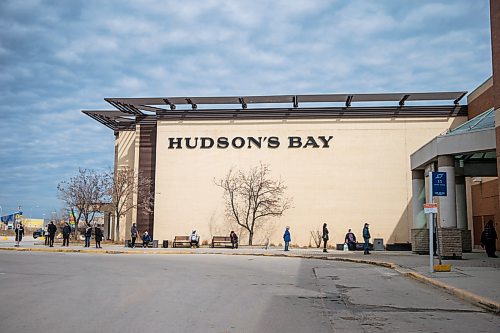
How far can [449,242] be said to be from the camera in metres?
23.1

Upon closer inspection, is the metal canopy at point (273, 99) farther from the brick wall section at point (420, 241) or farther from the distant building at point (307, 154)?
the brick wall section at point (420, 241)

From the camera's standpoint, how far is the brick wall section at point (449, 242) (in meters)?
23.0

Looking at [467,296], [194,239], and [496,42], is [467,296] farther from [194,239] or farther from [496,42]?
[194,239]

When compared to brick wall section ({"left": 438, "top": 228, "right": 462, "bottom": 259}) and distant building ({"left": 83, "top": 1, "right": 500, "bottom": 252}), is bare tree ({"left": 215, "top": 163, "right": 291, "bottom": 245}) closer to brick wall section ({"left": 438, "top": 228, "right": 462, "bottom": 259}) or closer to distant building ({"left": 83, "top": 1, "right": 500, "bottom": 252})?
distant building ({"left": 83, "top": 1, "right": 500, "bottom": 252})

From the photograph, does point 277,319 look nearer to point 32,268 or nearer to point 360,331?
point 360,331

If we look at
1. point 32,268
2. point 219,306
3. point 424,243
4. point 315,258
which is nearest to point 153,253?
point 315,258

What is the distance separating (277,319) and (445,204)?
55.0 ft

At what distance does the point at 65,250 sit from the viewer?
32.2 meters

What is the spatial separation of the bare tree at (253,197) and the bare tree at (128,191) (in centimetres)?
591

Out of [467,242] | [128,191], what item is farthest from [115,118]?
[467,242]

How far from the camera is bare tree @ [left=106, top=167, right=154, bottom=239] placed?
43281 mm

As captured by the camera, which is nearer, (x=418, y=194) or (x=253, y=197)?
(x=418, y=194)

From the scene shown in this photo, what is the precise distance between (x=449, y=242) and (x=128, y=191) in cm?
2749

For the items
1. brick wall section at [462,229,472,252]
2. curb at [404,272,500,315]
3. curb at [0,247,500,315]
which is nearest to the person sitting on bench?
curb at [0,247,500,315]
